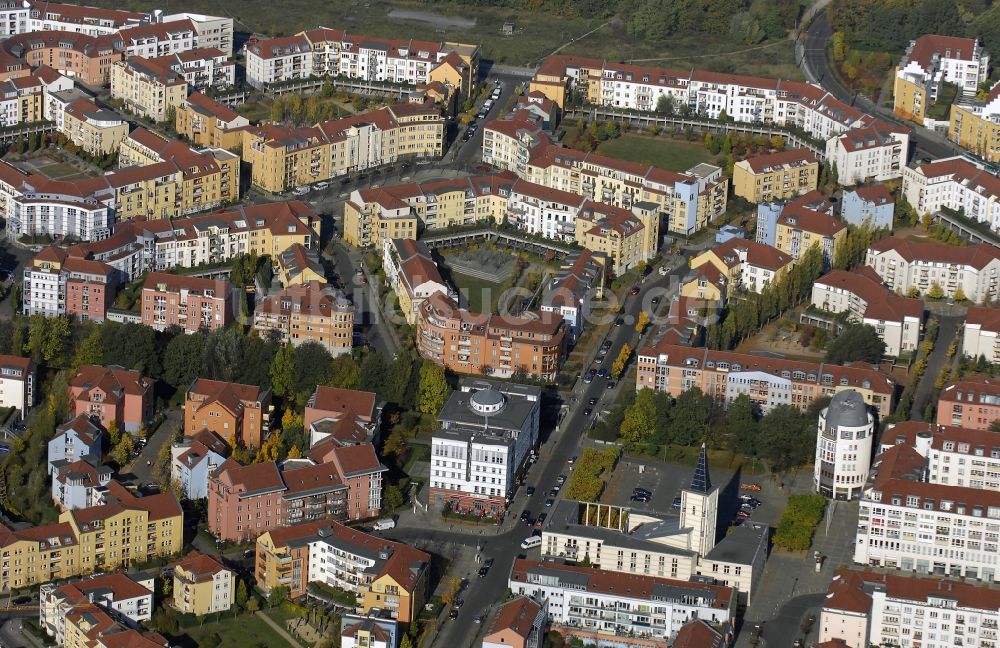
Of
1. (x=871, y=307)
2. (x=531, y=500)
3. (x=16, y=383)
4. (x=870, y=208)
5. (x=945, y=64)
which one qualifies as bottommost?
(x=531, y=500)

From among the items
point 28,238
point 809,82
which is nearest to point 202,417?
point 28,238

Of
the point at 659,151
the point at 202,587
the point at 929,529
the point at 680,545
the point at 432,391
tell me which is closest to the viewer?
the point at 202,587

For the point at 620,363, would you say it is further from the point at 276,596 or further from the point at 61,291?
the point at 61,291

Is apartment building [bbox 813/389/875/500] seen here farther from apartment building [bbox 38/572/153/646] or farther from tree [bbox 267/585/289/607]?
apartment building [bbox 38/572/153/646]

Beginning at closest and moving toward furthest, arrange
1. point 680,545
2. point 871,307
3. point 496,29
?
point 680,545 < point 871,307 < point 496,29

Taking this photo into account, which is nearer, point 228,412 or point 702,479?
point 702,479

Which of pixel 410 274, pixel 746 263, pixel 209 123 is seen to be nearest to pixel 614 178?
pixel 746 263
